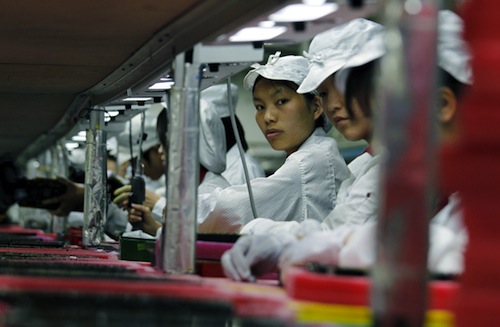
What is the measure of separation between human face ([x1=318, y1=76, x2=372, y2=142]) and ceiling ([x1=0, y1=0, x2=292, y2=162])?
16.1 inches

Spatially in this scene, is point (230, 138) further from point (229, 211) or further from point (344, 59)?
point (344, 59)

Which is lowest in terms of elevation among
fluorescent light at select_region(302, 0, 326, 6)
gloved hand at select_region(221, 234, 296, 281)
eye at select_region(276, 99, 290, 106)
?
gloved hand at select_region(221, 234, 296, 281)

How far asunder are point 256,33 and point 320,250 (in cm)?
51

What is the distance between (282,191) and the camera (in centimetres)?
347

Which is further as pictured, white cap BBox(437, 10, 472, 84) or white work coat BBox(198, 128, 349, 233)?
white work coat BBox(198, 128, 349, 233)

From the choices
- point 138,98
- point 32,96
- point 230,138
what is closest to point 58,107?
point 32,96

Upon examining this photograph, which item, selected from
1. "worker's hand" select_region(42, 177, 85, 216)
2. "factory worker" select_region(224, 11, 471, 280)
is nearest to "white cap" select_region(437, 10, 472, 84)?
"factory worker" select_region(224, 11, 471, 280)

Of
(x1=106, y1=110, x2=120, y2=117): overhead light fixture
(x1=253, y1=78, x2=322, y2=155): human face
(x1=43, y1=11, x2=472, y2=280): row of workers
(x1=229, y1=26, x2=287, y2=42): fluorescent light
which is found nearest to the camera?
(x1=43, y1=11, x2=472, y2=280): row of workers

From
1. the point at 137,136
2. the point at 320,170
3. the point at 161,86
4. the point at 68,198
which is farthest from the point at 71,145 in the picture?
the point at 161,86

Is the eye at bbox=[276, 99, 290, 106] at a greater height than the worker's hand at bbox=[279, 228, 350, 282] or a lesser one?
greater

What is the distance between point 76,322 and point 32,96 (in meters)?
3.07

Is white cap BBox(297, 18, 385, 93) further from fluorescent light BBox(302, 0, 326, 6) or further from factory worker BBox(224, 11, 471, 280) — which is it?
fluorescent light BBox(302, 0, 326, 6)

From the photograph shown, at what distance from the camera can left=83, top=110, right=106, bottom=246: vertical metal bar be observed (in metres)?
3.70

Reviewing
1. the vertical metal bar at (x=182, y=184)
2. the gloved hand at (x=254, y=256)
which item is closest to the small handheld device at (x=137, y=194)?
the vertical metal bar at (x=182, y=184)
